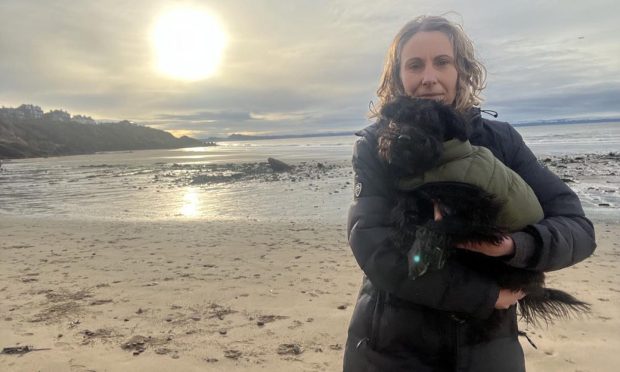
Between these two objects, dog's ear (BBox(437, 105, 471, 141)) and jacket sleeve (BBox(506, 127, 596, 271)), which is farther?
dog's ear (BBox(437, 105, 471, 141))

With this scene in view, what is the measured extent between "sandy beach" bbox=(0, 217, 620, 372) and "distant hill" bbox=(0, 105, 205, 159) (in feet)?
177

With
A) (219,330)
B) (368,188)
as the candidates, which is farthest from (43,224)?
(368,188)

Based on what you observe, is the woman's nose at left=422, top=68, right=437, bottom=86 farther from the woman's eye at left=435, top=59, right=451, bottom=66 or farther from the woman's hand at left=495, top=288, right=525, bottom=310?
the woman's hand at left=495, top=288, right=525, bottom=310

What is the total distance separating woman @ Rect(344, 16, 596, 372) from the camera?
1.89 meters

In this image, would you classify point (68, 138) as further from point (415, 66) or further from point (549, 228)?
Result: point (549, 228)

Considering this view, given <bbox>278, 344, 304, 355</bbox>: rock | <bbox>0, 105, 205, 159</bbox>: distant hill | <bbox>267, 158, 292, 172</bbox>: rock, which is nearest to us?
<bbox>278, 344, 304, 355</bbox>: rock

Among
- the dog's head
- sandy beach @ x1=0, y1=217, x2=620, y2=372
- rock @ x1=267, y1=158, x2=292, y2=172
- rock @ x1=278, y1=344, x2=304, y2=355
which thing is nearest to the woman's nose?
the dog's head

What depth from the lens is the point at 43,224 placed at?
11.6 meters

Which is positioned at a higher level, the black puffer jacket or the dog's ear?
the dog's ear

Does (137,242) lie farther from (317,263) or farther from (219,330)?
(219,330)

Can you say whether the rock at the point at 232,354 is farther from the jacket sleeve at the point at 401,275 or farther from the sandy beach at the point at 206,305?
the jacket sleeve at the point at 401,275

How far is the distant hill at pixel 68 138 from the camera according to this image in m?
55.8

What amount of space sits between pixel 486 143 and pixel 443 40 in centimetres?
62

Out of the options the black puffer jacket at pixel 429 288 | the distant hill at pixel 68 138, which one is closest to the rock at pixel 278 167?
the black puffer jacket at pixel 429 288
